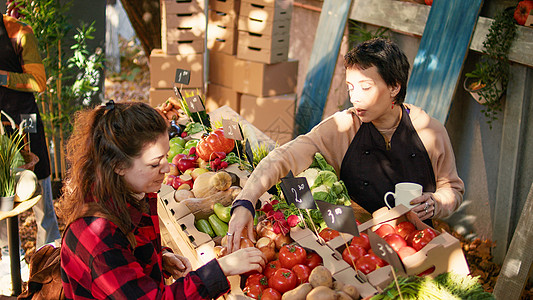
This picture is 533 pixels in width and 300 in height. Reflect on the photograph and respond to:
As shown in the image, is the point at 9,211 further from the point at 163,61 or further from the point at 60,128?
the point at 163,61

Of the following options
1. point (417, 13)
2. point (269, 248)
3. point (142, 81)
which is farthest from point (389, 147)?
point (142, 81)

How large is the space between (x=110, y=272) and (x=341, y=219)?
0.71 meters

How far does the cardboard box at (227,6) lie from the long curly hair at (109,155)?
3.97 meters

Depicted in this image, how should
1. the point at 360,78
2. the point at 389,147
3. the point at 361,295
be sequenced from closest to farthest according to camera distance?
the point at 361,295, the point at 360,78, the point at 389,147

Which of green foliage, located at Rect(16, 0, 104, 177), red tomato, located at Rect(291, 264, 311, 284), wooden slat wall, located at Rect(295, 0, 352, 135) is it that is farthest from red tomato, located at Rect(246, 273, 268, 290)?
wooden slat wall, located at Rect(295, 0, 352, 135)

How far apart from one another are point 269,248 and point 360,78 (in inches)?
31.9

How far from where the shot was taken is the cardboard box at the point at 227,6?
535 cm

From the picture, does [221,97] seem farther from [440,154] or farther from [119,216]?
[119,216]

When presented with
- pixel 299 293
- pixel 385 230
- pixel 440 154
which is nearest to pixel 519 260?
pixel 440 154

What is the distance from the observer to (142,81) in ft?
30.8

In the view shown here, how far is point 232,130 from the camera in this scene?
2570mm

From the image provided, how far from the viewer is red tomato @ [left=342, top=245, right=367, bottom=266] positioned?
69.6 inches

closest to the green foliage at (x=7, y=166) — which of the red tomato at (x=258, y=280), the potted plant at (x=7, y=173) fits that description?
the potted plant at (x=7, y=173)

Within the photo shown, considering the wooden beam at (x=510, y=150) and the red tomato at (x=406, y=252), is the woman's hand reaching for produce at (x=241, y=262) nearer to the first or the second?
the red tomato at (x=406, y=252)
